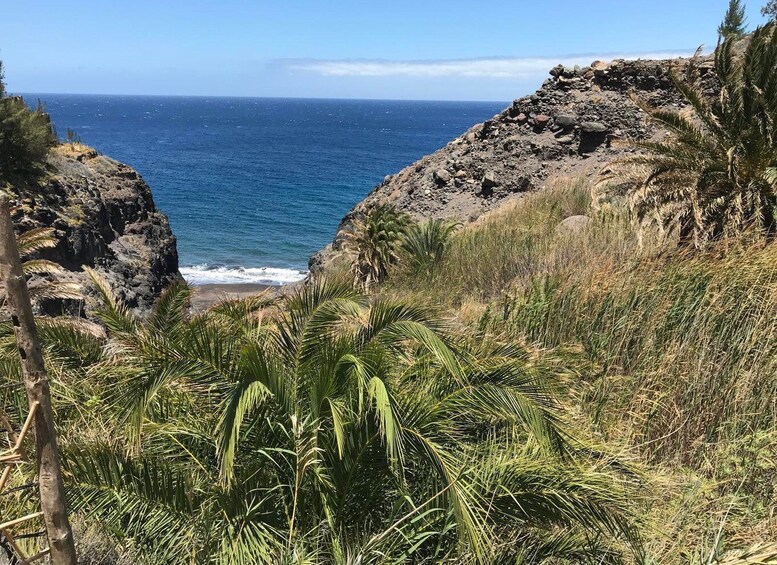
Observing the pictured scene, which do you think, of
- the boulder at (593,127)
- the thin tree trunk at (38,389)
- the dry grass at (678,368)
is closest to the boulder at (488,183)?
the boulder at (593,127)

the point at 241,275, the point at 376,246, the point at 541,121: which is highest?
the point at 541,121

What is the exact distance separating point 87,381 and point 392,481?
280 cm

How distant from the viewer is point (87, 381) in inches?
188

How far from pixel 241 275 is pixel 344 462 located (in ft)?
97.8

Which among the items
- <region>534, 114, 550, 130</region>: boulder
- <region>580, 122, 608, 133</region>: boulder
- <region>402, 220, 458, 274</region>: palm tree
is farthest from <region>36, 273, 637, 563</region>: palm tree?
<region>534, 114, 550, 130</region>: boulder

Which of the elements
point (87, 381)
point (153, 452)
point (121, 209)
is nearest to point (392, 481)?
point (153, 452)

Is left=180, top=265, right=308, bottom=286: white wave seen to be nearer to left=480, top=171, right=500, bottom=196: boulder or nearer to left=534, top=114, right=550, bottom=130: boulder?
left=480, top=171, right=500, bottom=196: boulder

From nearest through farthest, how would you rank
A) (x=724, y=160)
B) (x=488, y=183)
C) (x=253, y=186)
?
(x=724, y=160) → (x=488, y=183) → (x=253, y=186)

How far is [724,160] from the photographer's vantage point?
6789 millimetres

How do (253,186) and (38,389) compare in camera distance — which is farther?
(253,186)

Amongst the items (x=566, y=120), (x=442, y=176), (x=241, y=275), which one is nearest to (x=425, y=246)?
(x=442, y=176)

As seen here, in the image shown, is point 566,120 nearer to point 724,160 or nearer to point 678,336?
point 724,160

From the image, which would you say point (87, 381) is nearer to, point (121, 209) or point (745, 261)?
point (745, 261)

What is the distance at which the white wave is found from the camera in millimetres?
31075
